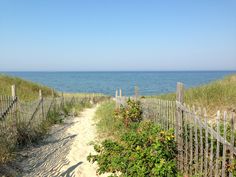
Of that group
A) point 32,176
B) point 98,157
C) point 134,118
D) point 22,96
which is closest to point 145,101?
point 134,118

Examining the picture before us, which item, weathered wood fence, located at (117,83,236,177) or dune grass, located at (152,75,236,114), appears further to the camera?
dune grass, located at (152,75,236,114)

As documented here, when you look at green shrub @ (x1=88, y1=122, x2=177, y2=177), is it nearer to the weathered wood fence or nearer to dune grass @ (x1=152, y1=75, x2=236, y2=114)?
the weathered wood fence

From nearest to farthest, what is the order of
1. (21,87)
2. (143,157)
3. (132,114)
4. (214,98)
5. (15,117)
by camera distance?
(143,157), (15,117), (132,114), (214,98), (21,87)

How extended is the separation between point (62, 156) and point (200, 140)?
161 inches

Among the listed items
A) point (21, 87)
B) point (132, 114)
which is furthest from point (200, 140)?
point (21, 87)

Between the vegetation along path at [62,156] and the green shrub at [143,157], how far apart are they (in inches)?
18.5

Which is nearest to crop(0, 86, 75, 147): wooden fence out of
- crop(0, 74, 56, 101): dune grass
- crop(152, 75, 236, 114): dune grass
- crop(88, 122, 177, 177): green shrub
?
crop(88, 122, 177, 177): green shrub

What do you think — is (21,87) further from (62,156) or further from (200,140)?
(200,140)

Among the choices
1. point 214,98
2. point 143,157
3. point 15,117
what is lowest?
point 143,157

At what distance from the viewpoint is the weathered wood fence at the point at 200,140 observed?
4.00 m

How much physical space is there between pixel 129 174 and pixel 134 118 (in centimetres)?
429

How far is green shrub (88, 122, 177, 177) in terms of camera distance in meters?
5.00

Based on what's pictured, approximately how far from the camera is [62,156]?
721 cm

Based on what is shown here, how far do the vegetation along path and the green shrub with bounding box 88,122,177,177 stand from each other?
1.54 feet
